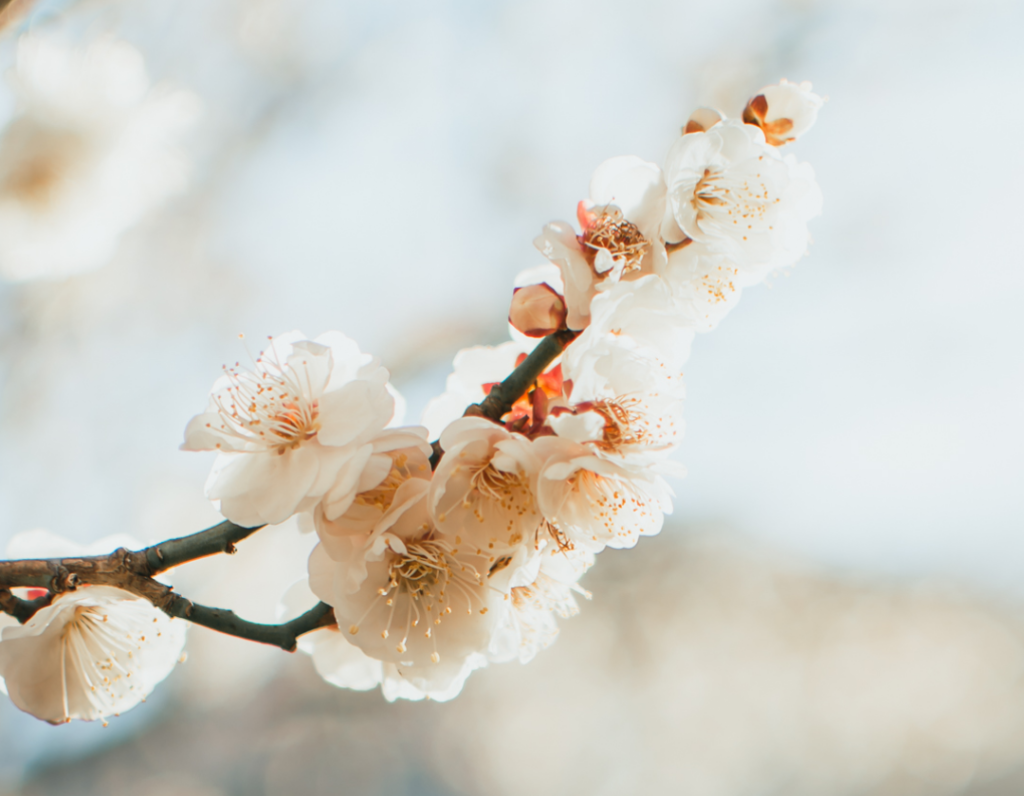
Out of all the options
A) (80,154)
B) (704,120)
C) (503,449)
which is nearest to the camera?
(503,449)

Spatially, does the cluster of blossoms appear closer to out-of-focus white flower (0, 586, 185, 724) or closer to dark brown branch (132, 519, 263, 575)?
dark brown branch (132, 519, 263, 575)

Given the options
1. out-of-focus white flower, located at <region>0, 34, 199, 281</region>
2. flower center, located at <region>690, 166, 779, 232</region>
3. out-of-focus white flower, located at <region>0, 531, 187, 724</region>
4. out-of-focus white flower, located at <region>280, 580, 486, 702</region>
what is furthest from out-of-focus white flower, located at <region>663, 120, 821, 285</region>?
out-of-focus white flower, located at <region>0, 34, 199, 281</region>

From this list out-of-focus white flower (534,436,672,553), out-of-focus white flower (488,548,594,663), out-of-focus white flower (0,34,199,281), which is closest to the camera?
out-of-focus white flower (534,436,672,553)

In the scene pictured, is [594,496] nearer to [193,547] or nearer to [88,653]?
[193,547]

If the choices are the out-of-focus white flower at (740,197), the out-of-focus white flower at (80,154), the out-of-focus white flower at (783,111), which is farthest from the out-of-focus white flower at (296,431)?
the out-of-focus white flower at (80,154)

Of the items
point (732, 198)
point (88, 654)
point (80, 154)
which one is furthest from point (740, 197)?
point (80, 154)

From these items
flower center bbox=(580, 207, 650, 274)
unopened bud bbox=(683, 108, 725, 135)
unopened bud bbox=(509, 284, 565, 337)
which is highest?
unopened bud bbox=(683, 108, 725, 135)

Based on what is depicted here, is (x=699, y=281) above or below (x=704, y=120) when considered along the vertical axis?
below
